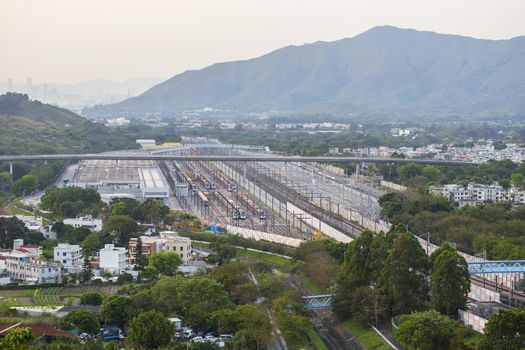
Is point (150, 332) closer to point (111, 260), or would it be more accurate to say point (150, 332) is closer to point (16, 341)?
point (16, 341)

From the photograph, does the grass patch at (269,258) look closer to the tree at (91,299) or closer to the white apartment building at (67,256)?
the white apartment building at (67,256)

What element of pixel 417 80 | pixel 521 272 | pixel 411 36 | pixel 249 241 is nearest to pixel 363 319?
pixel 521 272

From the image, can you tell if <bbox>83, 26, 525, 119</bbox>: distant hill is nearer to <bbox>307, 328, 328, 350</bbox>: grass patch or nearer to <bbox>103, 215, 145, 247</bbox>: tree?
<bbox>103, 215, 145, 247</bbox>: tree

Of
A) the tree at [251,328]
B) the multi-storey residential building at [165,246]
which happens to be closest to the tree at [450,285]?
the tree at [251,328]

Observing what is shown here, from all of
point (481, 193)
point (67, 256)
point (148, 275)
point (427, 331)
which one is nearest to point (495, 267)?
point (427, 331)

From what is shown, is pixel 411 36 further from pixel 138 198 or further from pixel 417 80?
pixel 138 198
